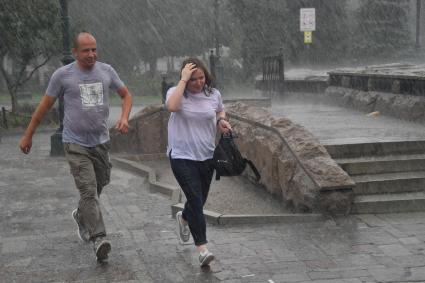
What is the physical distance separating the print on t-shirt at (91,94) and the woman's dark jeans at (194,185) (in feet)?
A: 2.87

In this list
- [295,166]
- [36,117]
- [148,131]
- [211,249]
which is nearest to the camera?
[36,117]

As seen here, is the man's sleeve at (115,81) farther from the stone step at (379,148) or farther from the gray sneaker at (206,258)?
the stone step at (379,148)

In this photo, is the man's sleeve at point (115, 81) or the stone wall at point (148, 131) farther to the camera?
the stone wall at point (148, 131)

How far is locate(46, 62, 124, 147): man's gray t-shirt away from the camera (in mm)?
5879

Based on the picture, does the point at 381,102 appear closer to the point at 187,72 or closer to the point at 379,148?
the point at 379,148

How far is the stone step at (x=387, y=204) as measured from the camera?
7.20 metres

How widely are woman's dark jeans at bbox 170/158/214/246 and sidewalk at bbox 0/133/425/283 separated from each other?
30cm

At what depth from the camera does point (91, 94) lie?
592 centimetres

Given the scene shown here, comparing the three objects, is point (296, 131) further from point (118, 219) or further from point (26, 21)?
point (26, 21)

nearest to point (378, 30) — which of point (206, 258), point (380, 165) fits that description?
point (380, 165)

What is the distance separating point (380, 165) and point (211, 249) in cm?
270

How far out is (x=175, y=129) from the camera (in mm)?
5633

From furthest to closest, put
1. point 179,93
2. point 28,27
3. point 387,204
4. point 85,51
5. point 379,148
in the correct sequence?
point 28,27, point 379,148, point 387,204, point 85,51, point 179,93

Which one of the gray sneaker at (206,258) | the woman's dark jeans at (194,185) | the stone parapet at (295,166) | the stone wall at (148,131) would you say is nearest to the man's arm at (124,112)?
the woman's dark jeans at (194,185)
